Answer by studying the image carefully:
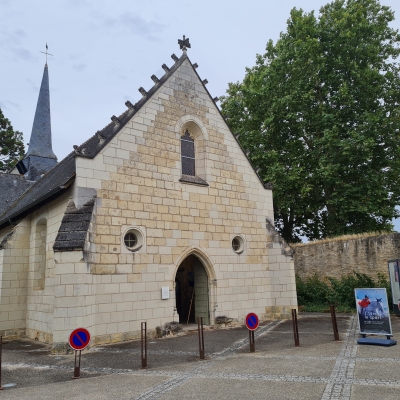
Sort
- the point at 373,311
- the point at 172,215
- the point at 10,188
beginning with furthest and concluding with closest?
the point at 10,188
the point at 172,215
the point at 373,311

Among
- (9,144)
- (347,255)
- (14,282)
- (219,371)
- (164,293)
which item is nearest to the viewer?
(219,371)

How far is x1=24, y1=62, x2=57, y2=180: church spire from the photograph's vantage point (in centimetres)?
2428

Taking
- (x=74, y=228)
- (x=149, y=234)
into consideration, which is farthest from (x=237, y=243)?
(x=74, y=228)

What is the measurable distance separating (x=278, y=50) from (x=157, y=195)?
14480 millimetres

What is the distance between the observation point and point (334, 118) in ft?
67.2

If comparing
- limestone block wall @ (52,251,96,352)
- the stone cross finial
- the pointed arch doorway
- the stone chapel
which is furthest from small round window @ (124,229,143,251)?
the stone cross finial

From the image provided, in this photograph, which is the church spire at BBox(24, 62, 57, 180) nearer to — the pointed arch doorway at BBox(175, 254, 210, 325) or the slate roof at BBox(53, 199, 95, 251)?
the pointed arch doorway at BBox(175, 254, 210, 325)

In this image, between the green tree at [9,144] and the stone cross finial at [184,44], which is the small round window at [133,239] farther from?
the green tree at [9,144]

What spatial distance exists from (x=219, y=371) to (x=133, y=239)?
5.57m

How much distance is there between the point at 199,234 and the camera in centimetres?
1314

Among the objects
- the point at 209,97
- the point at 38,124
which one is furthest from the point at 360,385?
the point at 38,124

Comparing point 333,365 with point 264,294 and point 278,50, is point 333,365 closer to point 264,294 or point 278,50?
point 264,294

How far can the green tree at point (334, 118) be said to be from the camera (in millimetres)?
19797

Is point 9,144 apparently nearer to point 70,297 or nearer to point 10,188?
point 10,188
